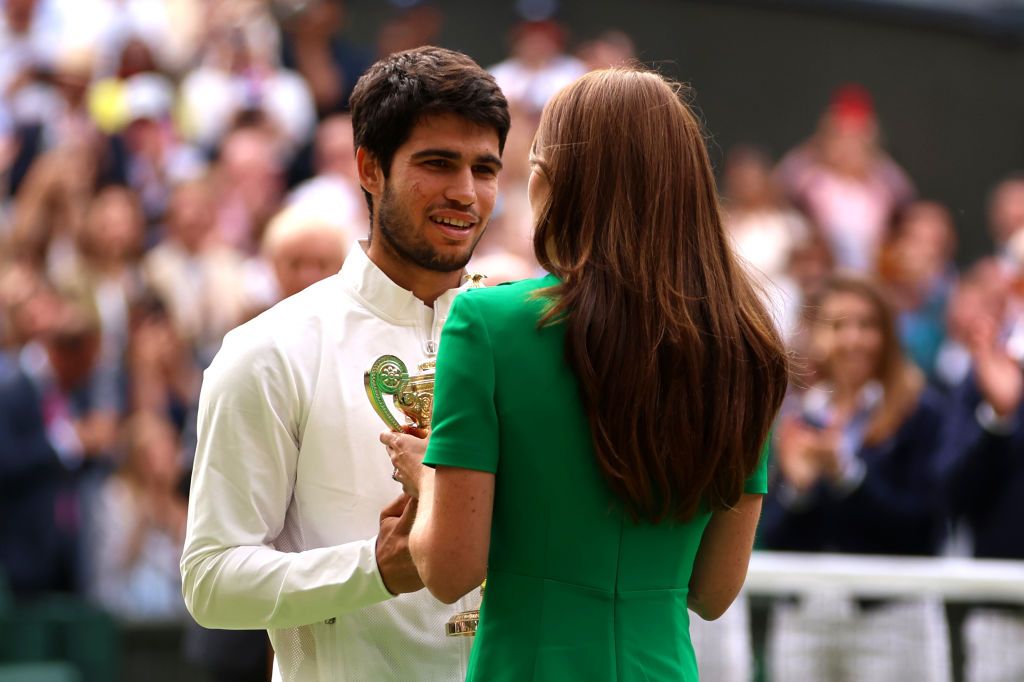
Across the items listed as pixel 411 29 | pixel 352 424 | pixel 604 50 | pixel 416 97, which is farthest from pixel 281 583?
pixel 411 29

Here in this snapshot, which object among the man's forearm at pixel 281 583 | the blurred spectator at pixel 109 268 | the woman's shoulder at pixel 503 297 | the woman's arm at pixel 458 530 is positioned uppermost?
the blurred spectator at pixel 109 268

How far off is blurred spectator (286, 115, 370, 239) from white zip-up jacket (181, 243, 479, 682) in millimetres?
5388

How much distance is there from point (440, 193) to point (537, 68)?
22.8 ft

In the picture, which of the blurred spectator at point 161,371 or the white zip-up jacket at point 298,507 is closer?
the white zip-up jacket at point 298,507

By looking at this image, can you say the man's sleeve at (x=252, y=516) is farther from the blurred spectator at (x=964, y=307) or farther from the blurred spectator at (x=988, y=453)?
the blurred spectator at (x=964, y=307)

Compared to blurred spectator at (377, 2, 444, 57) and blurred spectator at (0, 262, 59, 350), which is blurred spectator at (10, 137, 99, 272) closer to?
blurred spectator at (0, 262, 59, 350)

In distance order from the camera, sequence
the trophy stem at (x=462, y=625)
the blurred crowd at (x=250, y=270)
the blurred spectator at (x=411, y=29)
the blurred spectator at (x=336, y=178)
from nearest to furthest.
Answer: the trophy stem at (x=462, y=625)
the blurred crowd at (x=250, y=270)
the blurred spectator at (x=336, y=178)
the blurred spectator at (x=411, y=29)

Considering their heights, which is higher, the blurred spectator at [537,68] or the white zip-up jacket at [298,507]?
the blurred spectator at [537,68]

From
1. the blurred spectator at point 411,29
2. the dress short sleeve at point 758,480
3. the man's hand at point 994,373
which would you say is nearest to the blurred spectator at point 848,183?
the blurred spectator at point 411,29

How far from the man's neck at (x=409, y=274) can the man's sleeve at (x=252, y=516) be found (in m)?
0.29

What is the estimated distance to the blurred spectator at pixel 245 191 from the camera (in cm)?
891

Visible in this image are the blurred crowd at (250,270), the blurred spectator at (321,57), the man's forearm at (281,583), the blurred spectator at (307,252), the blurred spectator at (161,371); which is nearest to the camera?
the man's forearm at (281,583)

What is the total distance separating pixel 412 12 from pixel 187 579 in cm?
792

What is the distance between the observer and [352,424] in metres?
2.82
